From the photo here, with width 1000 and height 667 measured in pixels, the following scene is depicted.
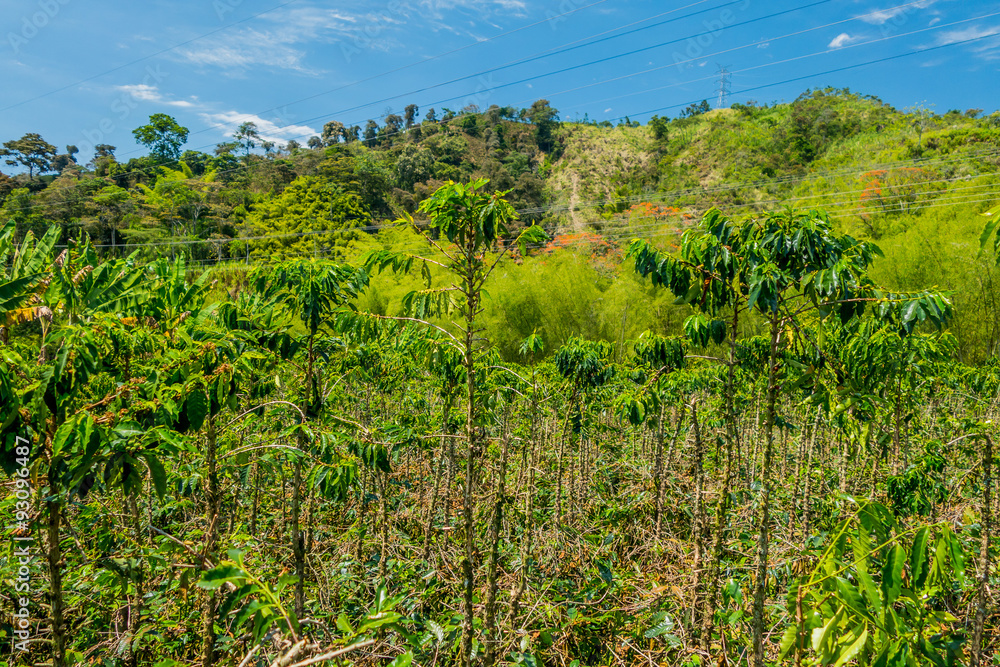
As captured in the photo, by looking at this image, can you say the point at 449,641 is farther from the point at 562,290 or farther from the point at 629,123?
the point at 629,123

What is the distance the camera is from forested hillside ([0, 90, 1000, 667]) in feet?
4.77

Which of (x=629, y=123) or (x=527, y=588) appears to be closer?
(x=527, y=588)

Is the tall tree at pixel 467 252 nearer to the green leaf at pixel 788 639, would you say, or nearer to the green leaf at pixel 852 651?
the green leaf at pixel 788 639

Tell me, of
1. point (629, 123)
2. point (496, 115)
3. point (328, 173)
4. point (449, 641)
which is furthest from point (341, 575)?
point (629, 123)

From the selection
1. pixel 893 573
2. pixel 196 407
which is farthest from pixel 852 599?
pixel 196 407

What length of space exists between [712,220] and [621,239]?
12111 millimetres

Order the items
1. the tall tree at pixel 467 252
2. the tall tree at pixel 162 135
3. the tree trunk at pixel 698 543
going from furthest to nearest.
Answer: the tall tree at pixel 162 135
the tree trunk at pixel 698 543
the tall tree at pixel 467 252

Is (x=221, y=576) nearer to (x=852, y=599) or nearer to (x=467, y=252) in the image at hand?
(x=852, y=599)

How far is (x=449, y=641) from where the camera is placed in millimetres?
3004

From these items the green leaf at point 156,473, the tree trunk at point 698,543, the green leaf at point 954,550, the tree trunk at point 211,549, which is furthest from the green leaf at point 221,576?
the tree trunk at point 698,543

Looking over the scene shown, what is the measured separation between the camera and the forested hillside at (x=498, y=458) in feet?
4.77

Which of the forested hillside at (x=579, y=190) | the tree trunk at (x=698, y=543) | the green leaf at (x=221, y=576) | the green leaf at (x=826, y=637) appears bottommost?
the tree trunk at (x=698, y=543)

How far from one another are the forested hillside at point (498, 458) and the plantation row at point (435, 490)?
21mm

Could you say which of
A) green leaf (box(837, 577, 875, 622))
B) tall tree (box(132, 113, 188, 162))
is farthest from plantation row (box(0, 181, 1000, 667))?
tall tree (box(132, 113, 188, 162))
